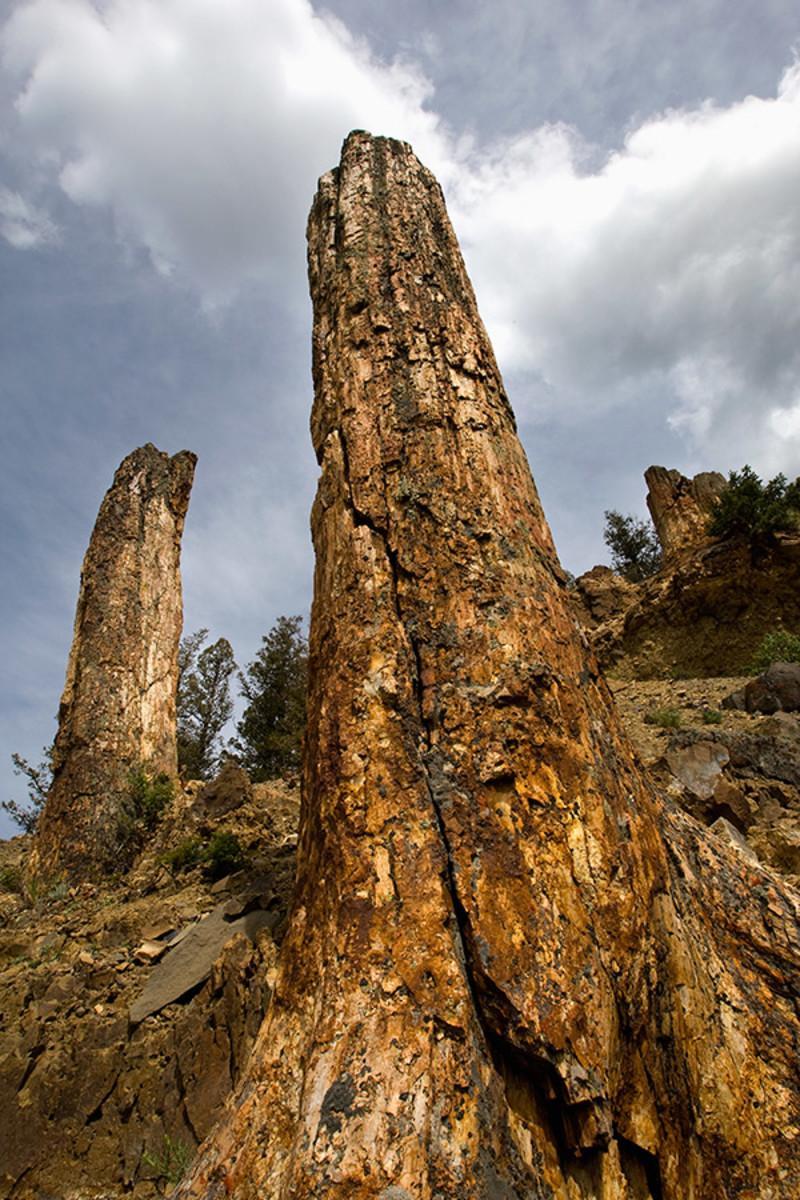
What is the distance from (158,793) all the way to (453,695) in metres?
7.05

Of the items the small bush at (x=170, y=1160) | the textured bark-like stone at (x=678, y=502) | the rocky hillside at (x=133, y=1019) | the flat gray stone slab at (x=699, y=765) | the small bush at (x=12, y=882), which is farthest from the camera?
the textured bark-like stone at (x=678, y=502)

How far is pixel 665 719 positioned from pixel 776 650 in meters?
4.34

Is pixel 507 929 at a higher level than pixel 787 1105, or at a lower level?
higher

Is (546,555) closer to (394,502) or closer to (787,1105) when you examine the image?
(394,502)

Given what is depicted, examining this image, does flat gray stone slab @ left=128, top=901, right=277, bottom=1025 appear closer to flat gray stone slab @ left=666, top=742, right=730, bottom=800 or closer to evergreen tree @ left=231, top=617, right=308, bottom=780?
flat gray stone slab @ left=666, top=742, right=730, bottom=800

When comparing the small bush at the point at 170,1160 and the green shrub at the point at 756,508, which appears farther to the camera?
the green shrub at the point at 756,508

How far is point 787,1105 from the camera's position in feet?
7.27

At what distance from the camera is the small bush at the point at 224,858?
6.26 meters

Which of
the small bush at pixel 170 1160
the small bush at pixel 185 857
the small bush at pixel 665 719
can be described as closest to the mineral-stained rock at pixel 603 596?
the small bush at pixel 665 719

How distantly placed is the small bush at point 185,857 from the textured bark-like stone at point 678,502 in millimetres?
16032

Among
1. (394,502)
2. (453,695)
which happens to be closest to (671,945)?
(453,695)

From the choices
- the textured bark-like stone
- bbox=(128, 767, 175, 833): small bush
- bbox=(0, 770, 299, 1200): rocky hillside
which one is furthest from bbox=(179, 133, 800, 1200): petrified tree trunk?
the textured bark-like stone

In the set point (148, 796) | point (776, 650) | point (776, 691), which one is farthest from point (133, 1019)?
point (776, 650)

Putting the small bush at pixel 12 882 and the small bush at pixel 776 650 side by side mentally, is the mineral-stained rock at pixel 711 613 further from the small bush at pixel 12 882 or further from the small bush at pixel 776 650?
the small bush at pixel 12 882
